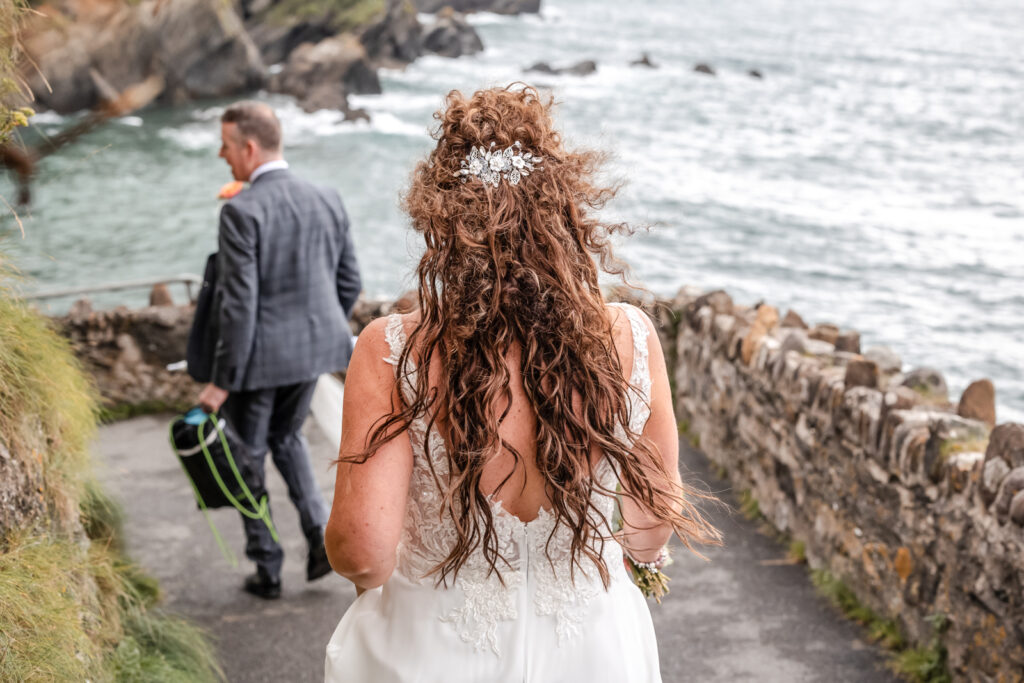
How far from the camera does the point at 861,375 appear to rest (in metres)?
4.44

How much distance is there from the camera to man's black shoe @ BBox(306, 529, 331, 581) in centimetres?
423

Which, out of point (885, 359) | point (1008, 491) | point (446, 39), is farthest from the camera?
point (446, 39)

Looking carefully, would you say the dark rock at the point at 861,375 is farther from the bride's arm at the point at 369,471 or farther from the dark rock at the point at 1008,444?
the bride's arm at the point at 369,471

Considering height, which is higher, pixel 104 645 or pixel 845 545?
pixel 104 645

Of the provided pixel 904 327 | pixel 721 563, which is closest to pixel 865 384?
pixel 721 563

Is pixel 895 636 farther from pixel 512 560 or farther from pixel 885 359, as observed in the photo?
pixel 512 560

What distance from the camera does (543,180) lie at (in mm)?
1805

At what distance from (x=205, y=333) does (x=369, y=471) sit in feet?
7.54

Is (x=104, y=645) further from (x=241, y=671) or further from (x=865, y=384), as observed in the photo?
(x=865, y=384)

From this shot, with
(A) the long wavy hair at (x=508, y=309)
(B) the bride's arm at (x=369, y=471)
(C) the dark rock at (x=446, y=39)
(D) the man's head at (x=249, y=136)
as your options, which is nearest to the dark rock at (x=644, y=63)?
(C) the dark rock at (x=446, y=39)

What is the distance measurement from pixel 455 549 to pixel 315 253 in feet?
7.31

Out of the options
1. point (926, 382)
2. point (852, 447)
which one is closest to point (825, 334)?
point (926, 382)

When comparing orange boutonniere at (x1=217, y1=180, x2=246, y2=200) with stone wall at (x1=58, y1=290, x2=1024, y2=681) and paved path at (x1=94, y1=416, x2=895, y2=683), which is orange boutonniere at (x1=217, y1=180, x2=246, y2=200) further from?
paved path at (x1=94, y1=416, x2=895, y2=683)

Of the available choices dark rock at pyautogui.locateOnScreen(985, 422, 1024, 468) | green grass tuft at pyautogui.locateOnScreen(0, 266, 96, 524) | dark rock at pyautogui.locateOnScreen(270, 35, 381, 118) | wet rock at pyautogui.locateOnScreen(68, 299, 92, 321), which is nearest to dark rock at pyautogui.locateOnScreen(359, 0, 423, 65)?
dark rock at pyautogui.locateOnScreen(270, 35, 381, 118)
